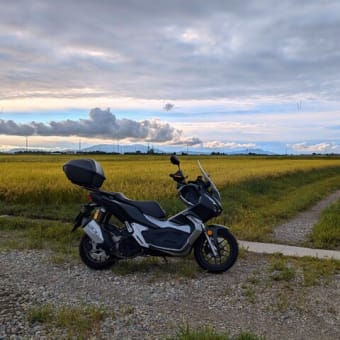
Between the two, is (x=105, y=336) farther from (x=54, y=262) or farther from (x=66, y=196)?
(x=66, y=196)

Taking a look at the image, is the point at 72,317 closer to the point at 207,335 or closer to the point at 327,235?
the point at 207,335

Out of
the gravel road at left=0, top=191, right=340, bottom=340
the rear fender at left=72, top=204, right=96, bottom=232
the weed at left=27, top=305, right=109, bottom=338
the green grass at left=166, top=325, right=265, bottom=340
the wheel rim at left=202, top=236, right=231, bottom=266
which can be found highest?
the rear fender at left=72, top=204, right=96, bottom=232

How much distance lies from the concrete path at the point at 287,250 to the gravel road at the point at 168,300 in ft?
2.99

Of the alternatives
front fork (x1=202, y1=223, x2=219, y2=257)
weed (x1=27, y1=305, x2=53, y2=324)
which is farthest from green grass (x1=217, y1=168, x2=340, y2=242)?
weed (x1=27, y1=305, x2=53, y2=324)

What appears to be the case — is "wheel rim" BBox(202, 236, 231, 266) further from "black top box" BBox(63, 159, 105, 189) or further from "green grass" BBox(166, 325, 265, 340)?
"green grass" BBox(166, 325, 265, 340)

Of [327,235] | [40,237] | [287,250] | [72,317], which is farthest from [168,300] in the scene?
[327,235]

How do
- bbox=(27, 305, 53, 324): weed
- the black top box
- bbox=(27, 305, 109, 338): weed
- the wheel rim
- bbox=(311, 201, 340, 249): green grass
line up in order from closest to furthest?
1. bbox=(27, 305, 109, 338): weed
2. bbox=(27, 305, 53, 324): weed
3. the wheel rim
4. the black top box
5. bbox=(311, 201, 340, 249): green grass

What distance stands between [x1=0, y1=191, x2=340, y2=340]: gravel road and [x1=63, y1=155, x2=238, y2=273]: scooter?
248 mm

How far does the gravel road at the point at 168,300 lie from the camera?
411 cm

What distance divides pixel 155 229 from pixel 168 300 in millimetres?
1226

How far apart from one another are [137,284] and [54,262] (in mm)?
1525

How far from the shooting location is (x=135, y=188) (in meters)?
13.9

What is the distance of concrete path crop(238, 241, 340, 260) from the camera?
283 inches

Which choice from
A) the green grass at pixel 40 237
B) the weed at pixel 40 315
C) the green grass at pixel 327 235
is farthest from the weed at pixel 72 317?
the green grass at pixel 327 235
